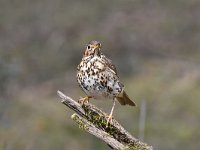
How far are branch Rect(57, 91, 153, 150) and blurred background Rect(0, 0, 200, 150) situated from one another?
6909 mm

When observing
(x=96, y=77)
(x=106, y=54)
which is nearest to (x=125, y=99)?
(x=96, y=77)

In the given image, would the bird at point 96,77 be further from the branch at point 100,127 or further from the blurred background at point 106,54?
the blurred background at point 106,54

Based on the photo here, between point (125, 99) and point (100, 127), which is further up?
point (125, 99)

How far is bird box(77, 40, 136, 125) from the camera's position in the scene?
751cm

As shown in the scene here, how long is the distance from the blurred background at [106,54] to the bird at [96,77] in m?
6.53

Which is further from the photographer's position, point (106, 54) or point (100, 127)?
point (106, 54)

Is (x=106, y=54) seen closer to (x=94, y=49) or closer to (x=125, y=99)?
(x=125, y=99)

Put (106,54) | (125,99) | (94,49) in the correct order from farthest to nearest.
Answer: (106,54) → (125,99) → (94,49)

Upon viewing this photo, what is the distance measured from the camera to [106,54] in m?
25.2

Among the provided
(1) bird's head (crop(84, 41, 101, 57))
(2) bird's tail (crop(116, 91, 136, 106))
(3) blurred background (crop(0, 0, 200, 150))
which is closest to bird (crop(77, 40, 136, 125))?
(1) bird's head (crop(84, 41, 101, 57))

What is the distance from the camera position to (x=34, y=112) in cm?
2042

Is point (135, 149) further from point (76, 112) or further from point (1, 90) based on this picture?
point (1, 90)

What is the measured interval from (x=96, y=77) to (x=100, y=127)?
0.51m

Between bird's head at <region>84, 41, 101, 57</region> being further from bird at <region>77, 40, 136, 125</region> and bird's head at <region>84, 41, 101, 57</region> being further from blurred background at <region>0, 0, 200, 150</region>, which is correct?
blurred background at <region>0, 0, 200, 150</region>
